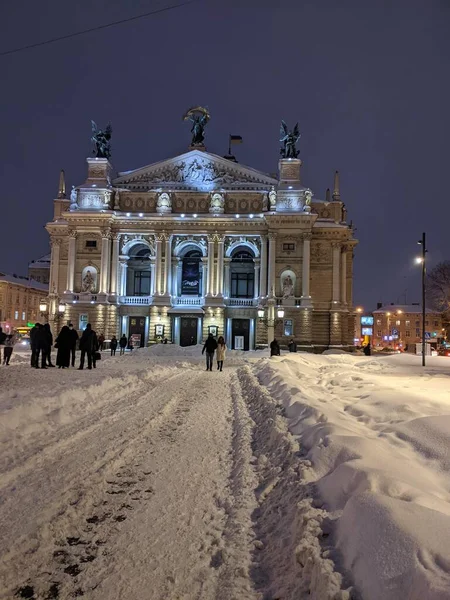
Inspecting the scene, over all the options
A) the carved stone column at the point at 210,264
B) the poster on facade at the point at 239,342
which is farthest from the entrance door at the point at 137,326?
A: the poster on facade at the point at 239,342

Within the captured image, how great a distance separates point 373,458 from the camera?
5.76 m

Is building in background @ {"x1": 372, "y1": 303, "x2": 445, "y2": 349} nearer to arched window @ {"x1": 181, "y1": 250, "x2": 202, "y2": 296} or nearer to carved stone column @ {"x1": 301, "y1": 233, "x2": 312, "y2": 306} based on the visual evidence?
carved stone column @ {"x1": 301, "y1": 233, "x2": 312, "y2": 306}

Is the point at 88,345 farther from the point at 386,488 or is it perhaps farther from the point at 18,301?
the point at 18,301

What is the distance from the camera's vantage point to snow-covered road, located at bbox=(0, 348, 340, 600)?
13.1 ft

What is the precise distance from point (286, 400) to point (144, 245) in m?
→ 45.1

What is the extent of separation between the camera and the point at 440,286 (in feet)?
179

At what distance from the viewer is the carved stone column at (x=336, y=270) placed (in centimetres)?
5281

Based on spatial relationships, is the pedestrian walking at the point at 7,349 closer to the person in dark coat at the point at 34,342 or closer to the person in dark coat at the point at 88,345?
the person in dark coat at the point at 34,342

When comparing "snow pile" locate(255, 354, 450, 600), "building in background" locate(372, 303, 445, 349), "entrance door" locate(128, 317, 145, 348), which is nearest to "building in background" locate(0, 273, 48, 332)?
"entrance door" locate(128, 317, 145, 348)

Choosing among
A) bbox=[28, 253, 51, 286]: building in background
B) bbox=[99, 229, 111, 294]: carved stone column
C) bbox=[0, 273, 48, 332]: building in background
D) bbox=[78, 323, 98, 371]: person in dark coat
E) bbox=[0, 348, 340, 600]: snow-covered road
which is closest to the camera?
bbox=[0, 348, 340, 600]: snow-covered road

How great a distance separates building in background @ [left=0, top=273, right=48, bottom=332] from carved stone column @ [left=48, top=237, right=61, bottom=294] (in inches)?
912

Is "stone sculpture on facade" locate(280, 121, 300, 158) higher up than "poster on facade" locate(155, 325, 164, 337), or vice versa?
"stone sculpture on facade" locate(280, 121, 300, 158)

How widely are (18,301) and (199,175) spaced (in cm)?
4481

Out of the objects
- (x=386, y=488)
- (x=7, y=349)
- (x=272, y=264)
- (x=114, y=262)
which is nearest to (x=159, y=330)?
(x=114, y=262)
